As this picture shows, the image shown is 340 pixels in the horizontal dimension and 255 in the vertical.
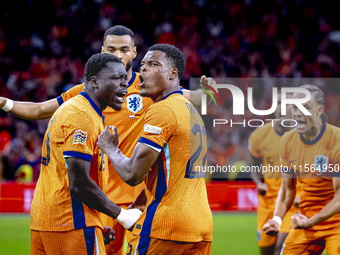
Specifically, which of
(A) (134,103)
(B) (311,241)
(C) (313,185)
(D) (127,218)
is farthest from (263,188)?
(D) (127,218)

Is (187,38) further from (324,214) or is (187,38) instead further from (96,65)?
(96,65)

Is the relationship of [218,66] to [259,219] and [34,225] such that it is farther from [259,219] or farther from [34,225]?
[34,225]

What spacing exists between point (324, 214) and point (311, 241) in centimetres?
49

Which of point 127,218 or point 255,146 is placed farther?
point 255,146

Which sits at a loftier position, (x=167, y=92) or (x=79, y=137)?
(x=167, y=92)

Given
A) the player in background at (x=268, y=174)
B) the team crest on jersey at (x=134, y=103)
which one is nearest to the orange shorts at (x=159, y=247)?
the team crest on jersey at (x=134, y=103)

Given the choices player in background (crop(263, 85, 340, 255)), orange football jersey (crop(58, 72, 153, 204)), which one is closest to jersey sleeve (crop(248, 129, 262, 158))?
player in background (crop(263, 85, 340, 255))

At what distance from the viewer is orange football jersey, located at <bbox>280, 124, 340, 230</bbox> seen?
16.7ft

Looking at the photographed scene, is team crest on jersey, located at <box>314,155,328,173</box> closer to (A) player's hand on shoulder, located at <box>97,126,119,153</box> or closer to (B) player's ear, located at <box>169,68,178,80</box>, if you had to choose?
(B) player's ear, located at <box>169,68,178,80</box>

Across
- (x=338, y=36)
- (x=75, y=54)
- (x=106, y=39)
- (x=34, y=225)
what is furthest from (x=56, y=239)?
(x=338, y=36)

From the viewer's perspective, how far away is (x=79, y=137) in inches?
125

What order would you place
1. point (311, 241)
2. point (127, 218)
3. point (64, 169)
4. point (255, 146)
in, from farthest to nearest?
point (255, 146)
point (311, 241)
point (127, 218)
point (64, 169)

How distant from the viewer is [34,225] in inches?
131

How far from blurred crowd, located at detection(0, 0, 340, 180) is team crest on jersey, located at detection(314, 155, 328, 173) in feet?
36.0
